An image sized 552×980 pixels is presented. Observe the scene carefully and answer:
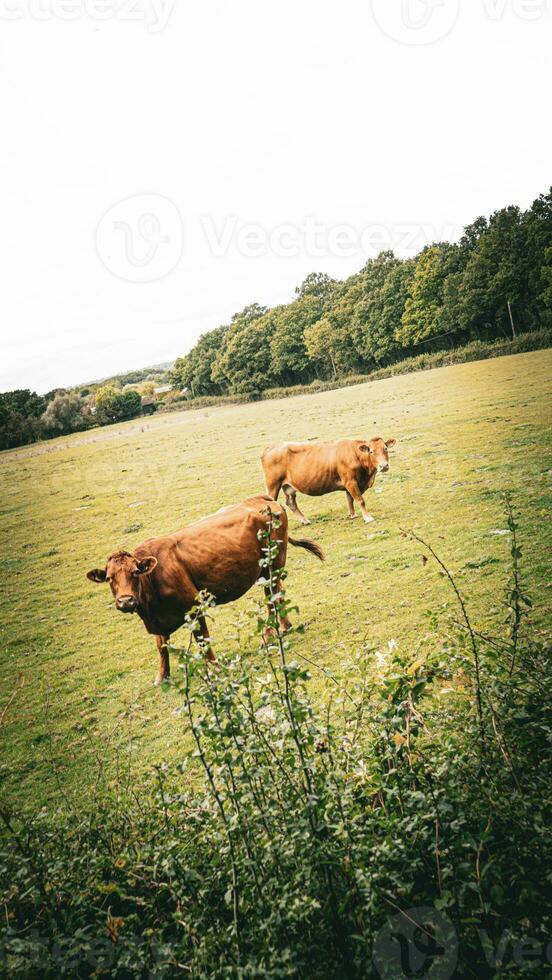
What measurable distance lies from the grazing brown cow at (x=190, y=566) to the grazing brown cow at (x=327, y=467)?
411 centimetres

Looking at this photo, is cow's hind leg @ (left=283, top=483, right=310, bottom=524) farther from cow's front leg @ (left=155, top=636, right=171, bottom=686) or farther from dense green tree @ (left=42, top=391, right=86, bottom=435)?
dense green tree @ (left=42, top=391, right=86, bottom=435)

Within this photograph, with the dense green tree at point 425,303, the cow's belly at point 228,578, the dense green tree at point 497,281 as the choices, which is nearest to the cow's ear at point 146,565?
the cow's belly at point 228,578

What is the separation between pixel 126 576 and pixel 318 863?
4162mm

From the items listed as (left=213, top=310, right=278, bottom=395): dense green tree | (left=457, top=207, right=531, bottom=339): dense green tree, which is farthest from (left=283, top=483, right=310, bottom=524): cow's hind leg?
(left=213, top=310, right=278, bottom=395): dense green tree

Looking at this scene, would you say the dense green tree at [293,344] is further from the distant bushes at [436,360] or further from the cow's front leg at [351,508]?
the cow's front leg at [351,508]

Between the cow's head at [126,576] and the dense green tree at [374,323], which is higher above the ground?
the dense green tree at [374,323]

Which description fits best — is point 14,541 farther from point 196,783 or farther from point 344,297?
point 344,297

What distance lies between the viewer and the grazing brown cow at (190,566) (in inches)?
241

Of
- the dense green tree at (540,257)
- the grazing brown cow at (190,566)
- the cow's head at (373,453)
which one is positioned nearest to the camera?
the grazing brown cow at (190,566)

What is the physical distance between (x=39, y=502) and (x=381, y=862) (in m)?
19.7

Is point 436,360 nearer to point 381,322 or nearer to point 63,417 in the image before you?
point 381,322

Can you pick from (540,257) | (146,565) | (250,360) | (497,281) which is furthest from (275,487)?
(250,360)

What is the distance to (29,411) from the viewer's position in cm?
5509

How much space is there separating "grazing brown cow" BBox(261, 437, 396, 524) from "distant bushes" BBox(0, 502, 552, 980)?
7590 mm
